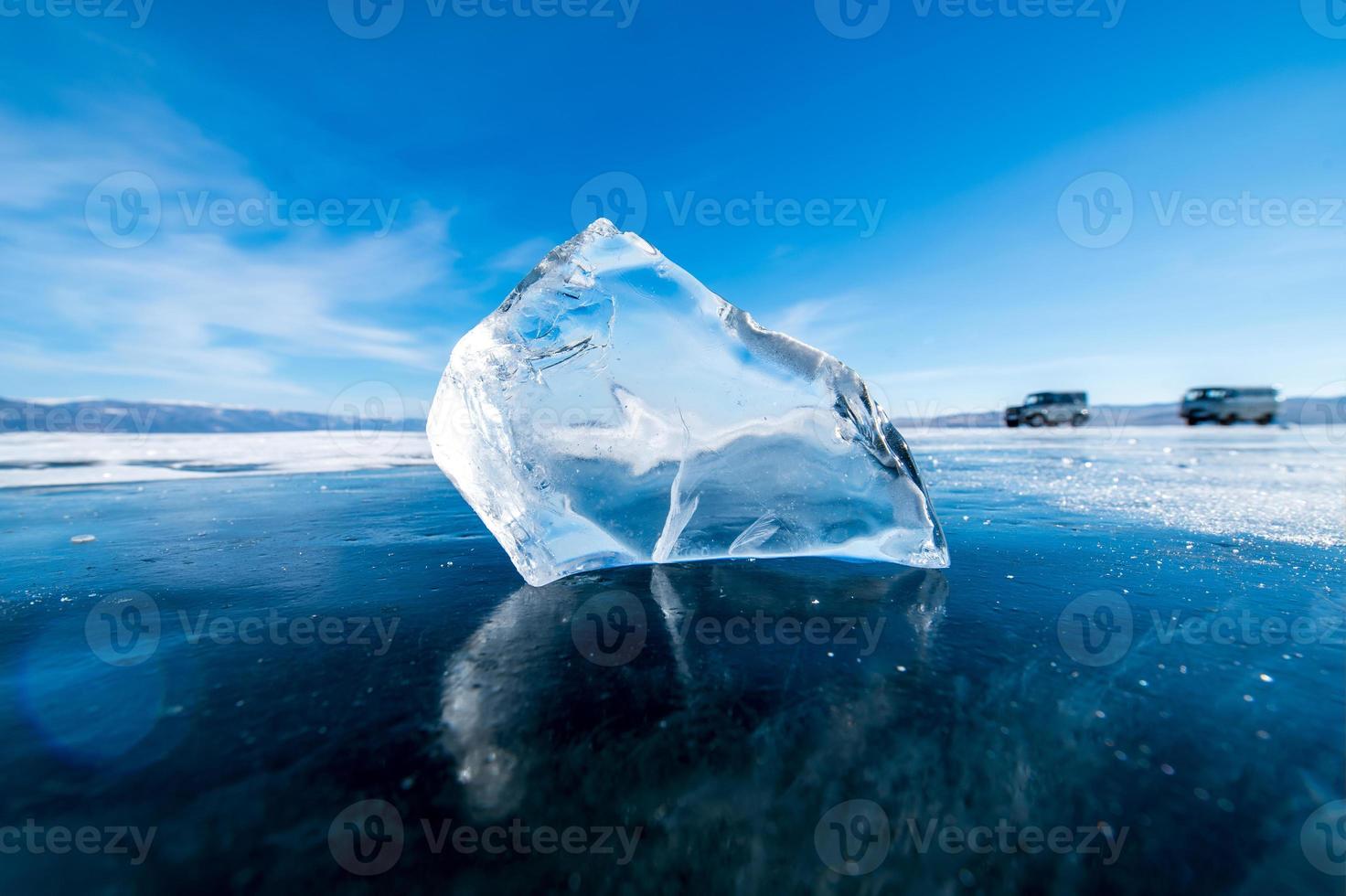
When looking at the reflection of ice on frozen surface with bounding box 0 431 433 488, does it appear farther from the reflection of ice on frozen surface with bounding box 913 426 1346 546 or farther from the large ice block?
the reflection of ice on frozen surface with bounding box 913 426 1346 546

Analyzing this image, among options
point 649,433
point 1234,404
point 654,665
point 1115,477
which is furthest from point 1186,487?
point 1234,404

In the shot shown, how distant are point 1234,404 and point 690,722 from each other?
29.5 meters

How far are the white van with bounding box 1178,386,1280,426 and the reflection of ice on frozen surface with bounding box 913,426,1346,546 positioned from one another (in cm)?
1463

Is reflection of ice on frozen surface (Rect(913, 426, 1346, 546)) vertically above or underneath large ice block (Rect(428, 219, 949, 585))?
underneath

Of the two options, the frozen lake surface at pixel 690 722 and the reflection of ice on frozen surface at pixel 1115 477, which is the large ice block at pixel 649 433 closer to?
the frozen lake surface at pixel 690 722

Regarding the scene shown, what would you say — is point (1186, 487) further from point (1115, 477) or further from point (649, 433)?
point (649, 433)

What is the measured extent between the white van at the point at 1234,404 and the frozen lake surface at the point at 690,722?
85.2 feet

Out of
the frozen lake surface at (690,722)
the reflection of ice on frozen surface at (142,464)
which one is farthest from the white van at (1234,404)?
the reflection of ice on frozen surface at (142,464)

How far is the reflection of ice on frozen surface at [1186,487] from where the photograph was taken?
3283 mm

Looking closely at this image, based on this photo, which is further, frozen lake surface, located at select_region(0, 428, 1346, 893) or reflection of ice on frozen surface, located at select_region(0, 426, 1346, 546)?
reflection of ice on frozen surface, located at select_region(0, 426, 1346, 546)

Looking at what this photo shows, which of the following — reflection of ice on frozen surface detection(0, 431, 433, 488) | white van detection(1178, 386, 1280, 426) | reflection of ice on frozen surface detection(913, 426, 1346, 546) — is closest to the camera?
reflection of ice on frozen surface detection(913, 426, 1346, 546)

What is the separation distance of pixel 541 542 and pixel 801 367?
1.56 metres

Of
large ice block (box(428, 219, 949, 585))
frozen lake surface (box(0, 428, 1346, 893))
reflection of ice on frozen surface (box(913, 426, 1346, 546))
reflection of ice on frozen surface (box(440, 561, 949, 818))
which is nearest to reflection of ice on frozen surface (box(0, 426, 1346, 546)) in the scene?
reflection of ice on frozen surface (box(913, 426, 1346, 546))

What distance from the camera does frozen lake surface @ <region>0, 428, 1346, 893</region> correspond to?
33.9 inches
